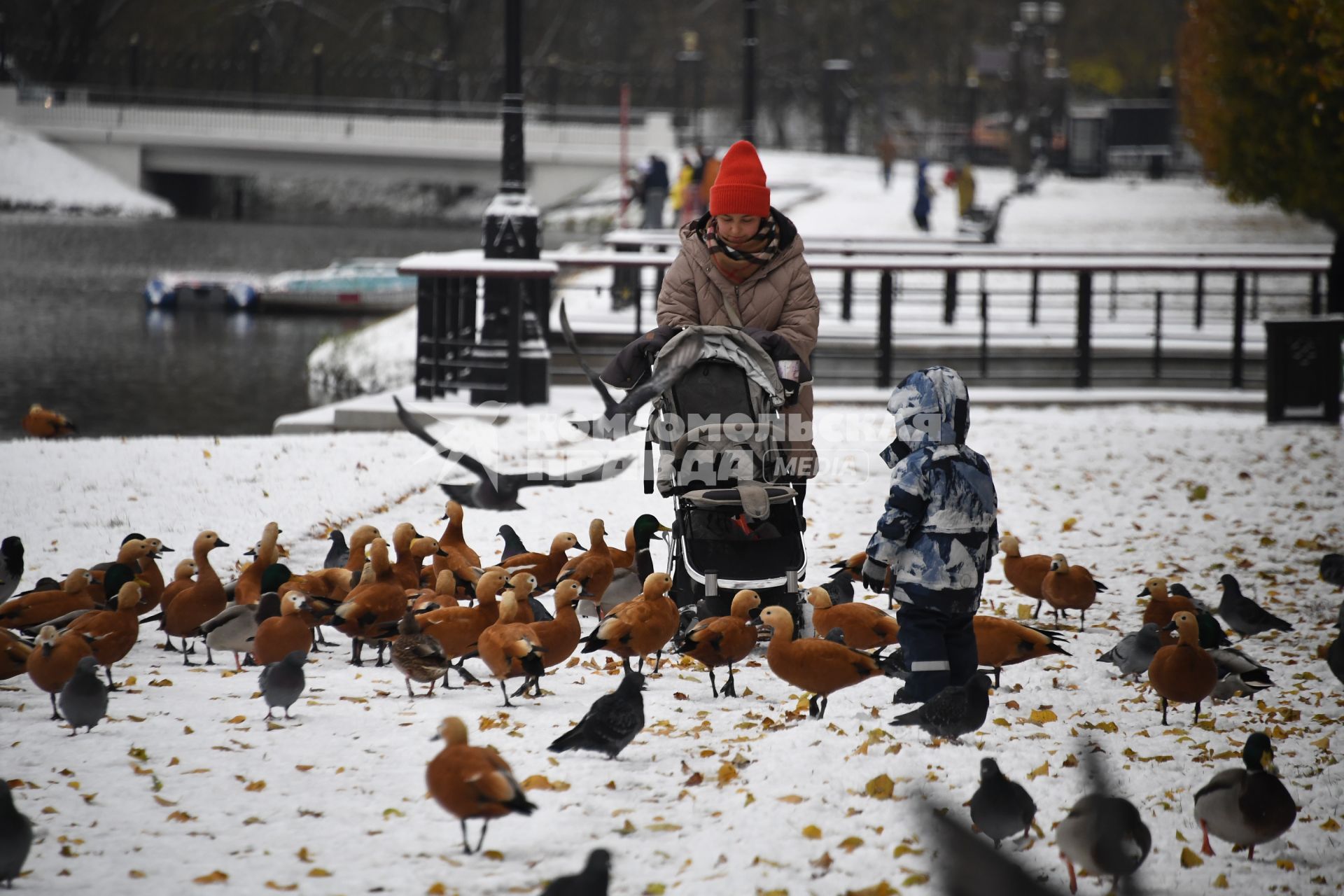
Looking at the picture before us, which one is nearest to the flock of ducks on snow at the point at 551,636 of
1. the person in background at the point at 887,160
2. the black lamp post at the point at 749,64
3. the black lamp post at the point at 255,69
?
the black lamp post at the point at 749,64

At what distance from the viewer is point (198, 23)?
2783 inches

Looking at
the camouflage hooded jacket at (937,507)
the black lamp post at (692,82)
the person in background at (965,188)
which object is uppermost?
the black lamp post at (692,82)

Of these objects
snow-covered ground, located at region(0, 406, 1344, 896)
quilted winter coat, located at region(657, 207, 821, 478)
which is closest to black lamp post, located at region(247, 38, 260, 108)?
snow-covered ground, located at region(0, 406, 1344, 896)

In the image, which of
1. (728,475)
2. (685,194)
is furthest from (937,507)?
(685,194)

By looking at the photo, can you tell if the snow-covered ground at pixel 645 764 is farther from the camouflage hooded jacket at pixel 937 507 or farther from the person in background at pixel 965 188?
the person in background at pixel 965 188

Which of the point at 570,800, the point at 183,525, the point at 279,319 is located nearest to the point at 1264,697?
the point at 570,800

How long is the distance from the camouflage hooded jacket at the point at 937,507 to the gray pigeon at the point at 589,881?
2.25 metres

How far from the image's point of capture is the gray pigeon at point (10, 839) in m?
3.99

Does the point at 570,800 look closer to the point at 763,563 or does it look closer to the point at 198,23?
the point at 763,563

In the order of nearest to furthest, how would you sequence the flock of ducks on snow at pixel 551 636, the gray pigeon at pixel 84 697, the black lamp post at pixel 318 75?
the flock of ducks on snow at pixel 551 636 < the gray pigeon at pixel 84 697 < the black lamp post at pixel 318 75

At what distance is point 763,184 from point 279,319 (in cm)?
2948

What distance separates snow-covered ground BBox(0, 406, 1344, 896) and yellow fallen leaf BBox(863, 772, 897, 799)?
32mm

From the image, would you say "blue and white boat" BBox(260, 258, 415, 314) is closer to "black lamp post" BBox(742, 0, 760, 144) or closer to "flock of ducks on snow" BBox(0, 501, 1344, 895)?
"black lamp post" BBox(742, 0, 760, 144)

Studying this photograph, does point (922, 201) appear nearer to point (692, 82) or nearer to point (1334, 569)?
point (1334, 569)
